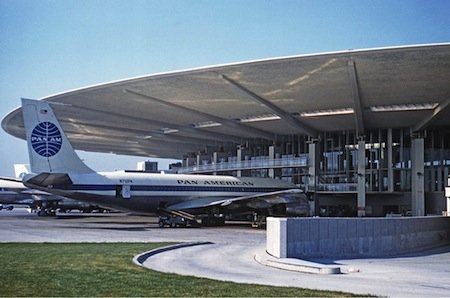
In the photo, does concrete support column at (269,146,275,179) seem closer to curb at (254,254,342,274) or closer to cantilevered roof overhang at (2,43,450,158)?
cantilevered roof overhang at (2,43,450,158)

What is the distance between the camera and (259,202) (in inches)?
1799

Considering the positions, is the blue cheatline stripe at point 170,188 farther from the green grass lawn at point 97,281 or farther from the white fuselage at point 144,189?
the green grass lawn at point 97,281

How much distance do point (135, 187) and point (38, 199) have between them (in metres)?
24.6

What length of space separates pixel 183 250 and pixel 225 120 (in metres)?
32.5

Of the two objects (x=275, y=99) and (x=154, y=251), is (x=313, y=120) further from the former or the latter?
(x=154, y=251)

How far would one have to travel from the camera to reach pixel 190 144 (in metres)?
76.7

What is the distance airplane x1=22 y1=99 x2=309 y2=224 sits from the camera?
37.9 meters

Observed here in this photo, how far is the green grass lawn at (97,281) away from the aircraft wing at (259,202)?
2696 cm

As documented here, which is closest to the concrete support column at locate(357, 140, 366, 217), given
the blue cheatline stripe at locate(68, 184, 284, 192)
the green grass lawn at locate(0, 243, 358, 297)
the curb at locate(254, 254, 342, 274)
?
the blue cheatline stripe at locate(68, 184, 284, 192)

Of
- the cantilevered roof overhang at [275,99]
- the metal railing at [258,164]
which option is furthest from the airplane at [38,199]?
the metal railing at [258,164]

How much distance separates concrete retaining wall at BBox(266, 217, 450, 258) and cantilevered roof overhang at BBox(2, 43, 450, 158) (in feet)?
37.9

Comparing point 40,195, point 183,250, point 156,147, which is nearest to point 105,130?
point 40,195

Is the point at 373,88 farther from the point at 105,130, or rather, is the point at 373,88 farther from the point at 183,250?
the point at 105,130

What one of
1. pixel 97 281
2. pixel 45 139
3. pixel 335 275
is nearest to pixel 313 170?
pixel 45 139
